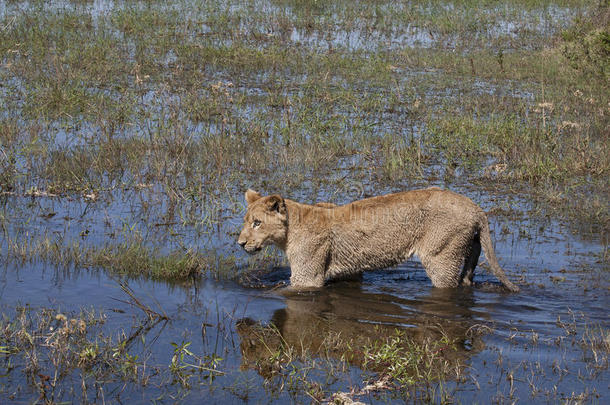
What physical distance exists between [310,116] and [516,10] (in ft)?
46.2

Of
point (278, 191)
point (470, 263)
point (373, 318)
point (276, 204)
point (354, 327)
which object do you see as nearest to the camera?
point (354, 327)

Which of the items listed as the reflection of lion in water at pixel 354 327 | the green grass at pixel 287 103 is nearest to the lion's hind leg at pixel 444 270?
the reflection of lion in water at pixel 354 327

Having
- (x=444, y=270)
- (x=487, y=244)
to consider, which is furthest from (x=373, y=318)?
(x=487, y=244)

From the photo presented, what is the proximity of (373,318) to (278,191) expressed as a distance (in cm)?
415

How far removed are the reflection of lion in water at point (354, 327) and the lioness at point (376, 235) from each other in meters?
0.27

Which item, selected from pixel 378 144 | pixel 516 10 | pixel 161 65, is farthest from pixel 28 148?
pixel 516 10

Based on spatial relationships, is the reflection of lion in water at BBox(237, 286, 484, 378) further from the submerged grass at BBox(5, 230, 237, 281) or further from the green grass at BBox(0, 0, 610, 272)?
the green grass at BBox(0, 0, 610, 272)

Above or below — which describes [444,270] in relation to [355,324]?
above

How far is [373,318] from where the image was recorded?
793 cm

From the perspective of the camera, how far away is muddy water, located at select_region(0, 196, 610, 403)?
618 cm

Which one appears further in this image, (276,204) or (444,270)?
(276,204)

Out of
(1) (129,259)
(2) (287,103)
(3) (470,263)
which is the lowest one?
(1) (129,259)

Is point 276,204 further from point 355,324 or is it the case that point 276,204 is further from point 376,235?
point 355,324

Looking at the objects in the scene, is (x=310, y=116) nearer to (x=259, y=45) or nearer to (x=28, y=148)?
(x=28, y=148)
